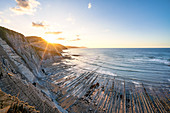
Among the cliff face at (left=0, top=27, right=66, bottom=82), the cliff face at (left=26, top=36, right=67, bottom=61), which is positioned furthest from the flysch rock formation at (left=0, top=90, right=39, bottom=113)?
the cliff face at (left=26, top=36, right=67, bottom=61)

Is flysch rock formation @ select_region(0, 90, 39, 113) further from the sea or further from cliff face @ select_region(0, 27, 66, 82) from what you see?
the sea

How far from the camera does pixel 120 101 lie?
765cm

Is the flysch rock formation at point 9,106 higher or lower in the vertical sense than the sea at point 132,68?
higher

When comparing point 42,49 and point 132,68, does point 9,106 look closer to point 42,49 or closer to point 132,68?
point 132,68

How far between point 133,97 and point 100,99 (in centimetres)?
410

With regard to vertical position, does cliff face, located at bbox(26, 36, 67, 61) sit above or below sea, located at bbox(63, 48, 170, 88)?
above

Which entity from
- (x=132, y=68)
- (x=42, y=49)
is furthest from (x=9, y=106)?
(x=42, y=49)

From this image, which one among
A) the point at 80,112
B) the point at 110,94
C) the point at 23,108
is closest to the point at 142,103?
the point at 110,94

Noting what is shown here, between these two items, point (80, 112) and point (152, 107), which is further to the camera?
point (152, 107)

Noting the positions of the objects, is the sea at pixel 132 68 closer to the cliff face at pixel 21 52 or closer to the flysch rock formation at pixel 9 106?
the cliff face at pixel 21 52

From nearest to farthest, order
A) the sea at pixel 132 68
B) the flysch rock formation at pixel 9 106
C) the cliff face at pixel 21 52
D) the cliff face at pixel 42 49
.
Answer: the flysch rock formation at pixel 9 106 < the cliff face at pixel 21 52 < the sea at pixel 132 68 < the cliff face at pixel 42 49

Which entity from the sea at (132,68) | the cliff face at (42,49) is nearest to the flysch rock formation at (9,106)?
the sea at (132,68)

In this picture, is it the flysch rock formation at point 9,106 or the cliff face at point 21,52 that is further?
the cliff face at point 21,52

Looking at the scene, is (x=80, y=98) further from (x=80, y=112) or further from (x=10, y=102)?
(x=10, y=102)
